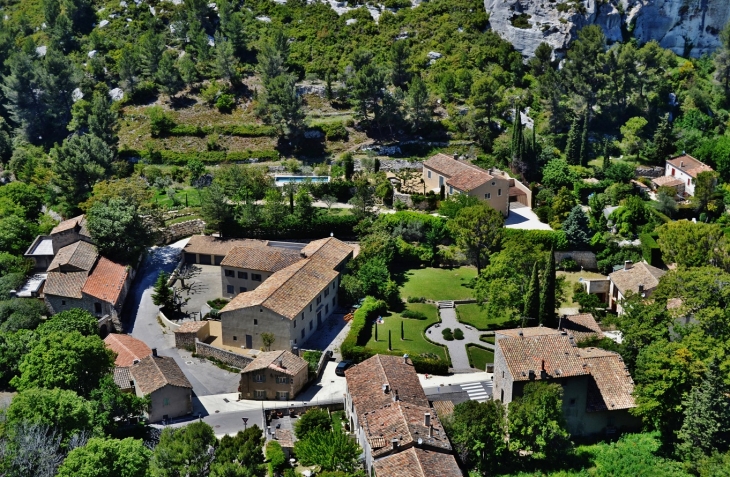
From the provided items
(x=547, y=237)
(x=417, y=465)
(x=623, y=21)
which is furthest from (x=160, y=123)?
(x=417, y=465)

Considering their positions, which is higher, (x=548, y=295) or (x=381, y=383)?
(x=381, y=383)

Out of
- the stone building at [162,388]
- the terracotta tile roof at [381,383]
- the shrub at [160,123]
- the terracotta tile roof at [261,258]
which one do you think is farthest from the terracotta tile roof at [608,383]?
the shrub at [160,123]

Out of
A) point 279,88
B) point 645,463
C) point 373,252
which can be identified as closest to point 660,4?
point 279,88

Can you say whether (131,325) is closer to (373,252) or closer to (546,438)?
(373,252)

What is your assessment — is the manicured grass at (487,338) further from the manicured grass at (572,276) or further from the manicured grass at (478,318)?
the manicured grass at (572,276)

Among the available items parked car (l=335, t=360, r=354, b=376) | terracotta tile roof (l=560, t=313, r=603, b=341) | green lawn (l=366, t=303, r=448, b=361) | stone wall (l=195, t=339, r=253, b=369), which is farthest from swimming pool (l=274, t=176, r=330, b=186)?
terracotta tile roof (l=560, t=313, r=603, b=341)

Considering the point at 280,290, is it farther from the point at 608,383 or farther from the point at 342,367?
the point at 608,383
